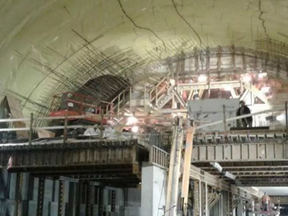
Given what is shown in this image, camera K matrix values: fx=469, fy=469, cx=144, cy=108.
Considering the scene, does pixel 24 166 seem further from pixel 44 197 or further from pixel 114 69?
pixel 114 69

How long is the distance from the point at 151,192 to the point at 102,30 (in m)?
9.76

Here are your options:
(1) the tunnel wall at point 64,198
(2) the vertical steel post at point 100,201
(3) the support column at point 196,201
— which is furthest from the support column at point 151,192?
(2) the vertical steel post at point 100,201

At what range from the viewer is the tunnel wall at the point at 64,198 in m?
17.5

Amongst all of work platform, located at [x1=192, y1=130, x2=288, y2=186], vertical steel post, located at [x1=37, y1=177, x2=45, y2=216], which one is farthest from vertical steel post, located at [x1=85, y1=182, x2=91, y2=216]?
work platform, located at [x1=192, y1=130, x2=288, y2=186]

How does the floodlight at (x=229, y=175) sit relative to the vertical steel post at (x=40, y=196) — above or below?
above

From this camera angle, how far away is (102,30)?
21844 millimetres

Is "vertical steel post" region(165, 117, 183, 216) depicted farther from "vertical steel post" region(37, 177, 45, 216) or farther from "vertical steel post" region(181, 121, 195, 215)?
"vertical steel post" region(37, 177, 45, 216)

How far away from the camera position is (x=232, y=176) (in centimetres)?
2464

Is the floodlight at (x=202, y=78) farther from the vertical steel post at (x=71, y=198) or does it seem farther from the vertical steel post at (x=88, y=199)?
the vertical steel post at (x=71, y=198)

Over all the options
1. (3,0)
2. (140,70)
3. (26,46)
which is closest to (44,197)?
(26,46)

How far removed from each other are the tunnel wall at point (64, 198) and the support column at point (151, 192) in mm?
5411

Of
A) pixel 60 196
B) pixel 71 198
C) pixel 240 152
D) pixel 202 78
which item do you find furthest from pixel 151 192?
pixel 202 78

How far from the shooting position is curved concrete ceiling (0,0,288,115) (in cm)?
1903

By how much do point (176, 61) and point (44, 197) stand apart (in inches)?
505
